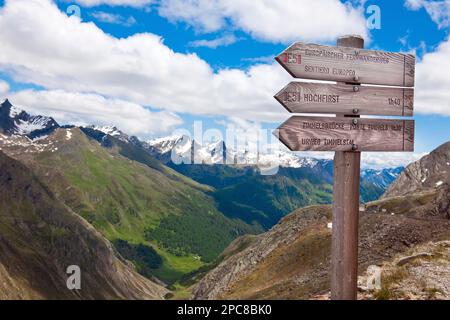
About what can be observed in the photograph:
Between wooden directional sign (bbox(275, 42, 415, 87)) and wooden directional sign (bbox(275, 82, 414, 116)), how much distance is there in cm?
22

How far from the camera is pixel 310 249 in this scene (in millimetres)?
51469

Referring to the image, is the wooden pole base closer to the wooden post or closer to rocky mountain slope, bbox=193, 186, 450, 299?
the wooden post

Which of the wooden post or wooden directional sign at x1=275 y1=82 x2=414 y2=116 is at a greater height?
wooden directional sign at x1=275 y1=82 x2=414 y2=116

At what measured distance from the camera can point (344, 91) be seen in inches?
446

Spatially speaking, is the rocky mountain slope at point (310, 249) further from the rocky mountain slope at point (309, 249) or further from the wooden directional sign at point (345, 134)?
the wooden directional sign at point (345, 134)

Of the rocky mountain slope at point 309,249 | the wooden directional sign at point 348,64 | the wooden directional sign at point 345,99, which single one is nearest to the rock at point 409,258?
→ the rocky mountain slope at point 309,249

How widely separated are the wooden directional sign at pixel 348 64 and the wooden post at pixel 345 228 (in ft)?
1.43

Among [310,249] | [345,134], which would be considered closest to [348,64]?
[345,134]

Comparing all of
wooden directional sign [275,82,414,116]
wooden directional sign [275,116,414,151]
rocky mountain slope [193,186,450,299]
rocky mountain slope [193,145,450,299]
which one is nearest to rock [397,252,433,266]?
rocky mountain slope [193,145,450,299]

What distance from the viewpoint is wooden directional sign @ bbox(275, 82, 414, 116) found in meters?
10.8

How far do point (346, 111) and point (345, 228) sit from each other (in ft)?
10.1

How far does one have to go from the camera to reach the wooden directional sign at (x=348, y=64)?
10.9 meters

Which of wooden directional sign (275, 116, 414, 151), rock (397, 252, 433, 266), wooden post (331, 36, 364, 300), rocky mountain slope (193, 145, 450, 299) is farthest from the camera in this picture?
rocky mountain slope (193, 145, 450, 299)
